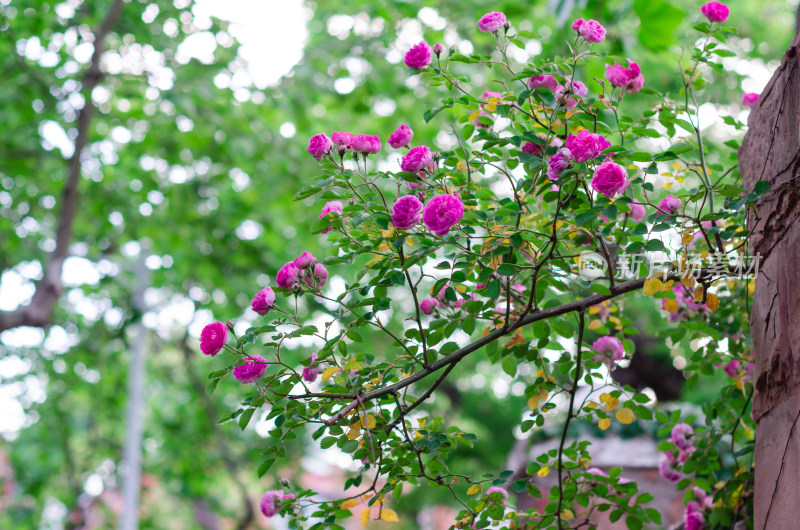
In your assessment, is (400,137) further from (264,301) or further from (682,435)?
(682,435)

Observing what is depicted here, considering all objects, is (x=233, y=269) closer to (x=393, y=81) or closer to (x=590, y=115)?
(x=393, y=81)

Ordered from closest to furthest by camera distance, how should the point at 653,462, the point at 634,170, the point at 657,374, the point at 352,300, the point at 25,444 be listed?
the point at 352,300 < the point at 634,170 < the point at 653,462 < the point at 657,374 < the point at 25,444

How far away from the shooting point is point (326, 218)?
59.9 inches

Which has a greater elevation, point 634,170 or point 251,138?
point 251,138

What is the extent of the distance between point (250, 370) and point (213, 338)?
0.30ft

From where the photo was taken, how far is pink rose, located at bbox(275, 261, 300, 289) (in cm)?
148

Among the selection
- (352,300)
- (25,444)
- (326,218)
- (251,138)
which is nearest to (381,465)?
(352,300)

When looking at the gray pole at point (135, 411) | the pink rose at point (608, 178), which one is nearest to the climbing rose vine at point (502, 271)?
the pink rose at point (608, 178)

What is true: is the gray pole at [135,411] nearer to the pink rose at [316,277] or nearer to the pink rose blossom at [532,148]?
the pink rose at [316,277]

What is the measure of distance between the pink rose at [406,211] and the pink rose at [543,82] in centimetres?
36

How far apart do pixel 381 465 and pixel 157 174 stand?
15.5 ft

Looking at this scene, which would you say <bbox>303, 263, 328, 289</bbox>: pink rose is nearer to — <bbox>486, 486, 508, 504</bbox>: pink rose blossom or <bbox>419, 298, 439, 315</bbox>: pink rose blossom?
<bbox>419, 298, 439, 315</bbox>: pink rose blossom

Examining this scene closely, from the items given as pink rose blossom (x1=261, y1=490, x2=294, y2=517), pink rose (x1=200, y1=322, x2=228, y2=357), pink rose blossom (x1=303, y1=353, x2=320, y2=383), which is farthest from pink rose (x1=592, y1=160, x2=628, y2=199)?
pink rose blossom (x1=261, y1=490, x2=294, y2=517)

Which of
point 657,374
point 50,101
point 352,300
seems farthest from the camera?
point 657,374
